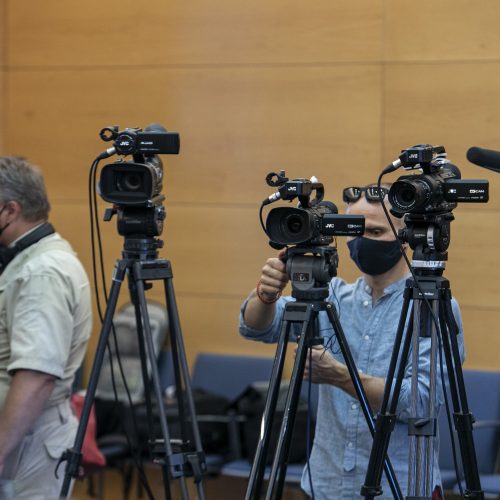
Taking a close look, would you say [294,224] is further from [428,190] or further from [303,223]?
[428,190]

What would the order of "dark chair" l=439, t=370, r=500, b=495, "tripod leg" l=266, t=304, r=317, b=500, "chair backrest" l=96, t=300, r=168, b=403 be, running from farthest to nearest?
1. "chair backrest" l=96, t=300, r=168, b=403
2. "dark chair" l=439, t=370, r=500, b=495
3. "tripod leg" l=266, t=304, r=317, b=500

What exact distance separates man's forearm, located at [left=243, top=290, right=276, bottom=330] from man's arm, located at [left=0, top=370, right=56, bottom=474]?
65cm

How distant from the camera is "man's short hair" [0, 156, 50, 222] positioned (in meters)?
2.90

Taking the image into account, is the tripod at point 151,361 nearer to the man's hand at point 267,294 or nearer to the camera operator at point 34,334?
the man's hand at point 267,294

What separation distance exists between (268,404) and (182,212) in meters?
2.66

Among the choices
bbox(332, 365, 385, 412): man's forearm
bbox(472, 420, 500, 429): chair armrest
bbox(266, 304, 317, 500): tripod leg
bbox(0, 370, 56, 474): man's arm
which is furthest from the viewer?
bbox(472, 420, 500, 429): chair armrest

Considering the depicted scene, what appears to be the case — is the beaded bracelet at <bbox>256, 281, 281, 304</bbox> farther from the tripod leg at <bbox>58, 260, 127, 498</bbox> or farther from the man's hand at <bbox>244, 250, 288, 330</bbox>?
the tripod leg at <bbox>58, 260, 127, 498</bbox>

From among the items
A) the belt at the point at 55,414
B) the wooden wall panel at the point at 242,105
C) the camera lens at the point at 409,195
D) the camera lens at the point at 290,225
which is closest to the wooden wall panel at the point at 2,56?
the wooden wall panel at the point at 242,105

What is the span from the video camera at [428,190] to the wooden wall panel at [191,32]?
91.1 inches

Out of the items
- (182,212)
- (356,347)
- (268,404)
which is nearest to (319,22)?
(182,212)

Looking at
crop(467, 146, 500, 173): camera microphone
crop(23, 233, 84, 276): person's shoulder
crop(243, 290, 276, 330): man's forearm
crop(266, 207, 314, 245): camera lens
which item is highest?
crop(467, 146, 500, 173): camera microphone

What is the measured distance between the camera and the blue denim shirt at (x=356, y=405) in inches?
93.1

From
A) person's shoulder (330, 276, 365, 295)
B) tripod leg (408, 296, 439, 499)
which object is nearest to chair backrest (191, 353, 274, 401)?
person's shoulder (330, 276, 365, 295)

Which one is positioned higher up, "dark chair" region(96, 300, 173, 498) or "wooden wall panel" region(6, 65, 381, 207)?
"wooden wall panel" region(6, 65, 381, 207)
